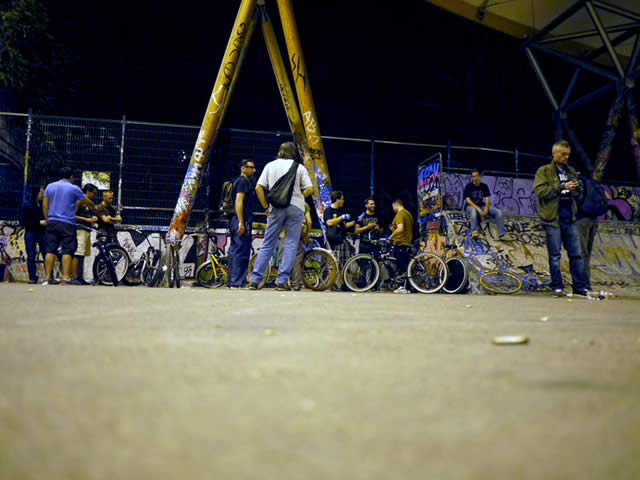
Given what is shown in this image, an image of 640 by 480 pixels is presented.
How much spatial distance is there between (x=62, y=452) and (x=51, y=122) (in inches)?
474

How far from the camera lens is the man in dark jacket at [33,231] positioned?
10.5 meters

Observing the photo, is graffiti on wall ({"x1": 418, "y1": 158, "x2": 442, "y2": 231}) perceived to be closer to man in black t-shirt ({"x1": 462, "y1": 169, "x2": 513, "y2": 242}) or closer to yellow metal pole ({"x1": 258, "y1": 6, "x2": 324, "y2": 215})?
man in black t-shirt ({"x1": 462, "y1": 169, "x2": 513, "y2": 242})

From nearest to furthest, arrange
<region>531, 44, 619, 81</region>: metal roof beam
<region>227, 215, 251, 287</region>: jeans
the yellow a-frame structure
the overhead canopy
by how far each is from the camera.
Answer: <region>227, 215, 251, 287</region>: jeans → the yellow a-frame structure → the overhead canopy → <region>531, 44, 619, 81</region>: metal roof beam

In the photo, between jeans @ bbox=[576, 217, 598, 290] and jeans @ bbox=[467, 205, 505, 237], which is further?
jeans @ bbox=[467, 205, 505, 237]

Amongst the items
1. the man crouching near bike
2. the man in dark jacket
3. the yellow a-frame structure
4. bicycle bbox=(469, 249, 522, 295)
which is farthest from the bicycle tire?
bicycle bbox=(469, 249, 522, 295)

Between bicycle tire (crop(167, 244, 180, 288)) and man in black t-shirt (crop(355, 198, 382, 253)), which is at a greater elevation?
man in black t-shirt (crop(355, 198, 382, 253))

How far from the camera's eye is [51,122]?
11.6 m

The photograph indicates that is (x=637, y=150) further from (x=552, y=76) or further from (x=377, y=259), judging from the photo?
(x=377, y=259)

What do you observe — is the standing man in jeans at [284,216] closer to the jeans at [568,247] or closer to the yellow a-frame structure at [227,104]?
the jeans at [568,247]

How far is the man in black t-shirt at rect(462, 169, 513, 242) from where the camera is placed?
1103 cm

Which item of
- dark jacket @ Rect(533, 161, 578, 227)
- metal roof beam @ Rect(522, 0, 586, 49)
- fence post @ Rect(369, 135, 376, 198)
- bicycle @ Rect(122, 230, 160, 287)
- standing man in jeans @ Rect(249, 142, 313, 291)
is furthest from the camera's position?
metal roof beam @ Rect(522, 0, 586, 49)

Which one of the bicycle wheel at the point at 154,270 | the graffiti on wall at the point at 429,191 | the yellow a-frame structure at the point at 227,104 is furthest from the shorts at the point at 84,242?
the graffiti on wall at the point at 429,191

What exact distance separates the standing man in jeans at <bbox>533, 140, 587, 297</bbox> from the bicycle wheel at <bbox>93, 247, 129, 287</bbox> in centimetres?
708

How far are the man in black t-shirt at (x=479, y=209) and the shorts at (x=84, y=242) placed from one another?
278 inches
